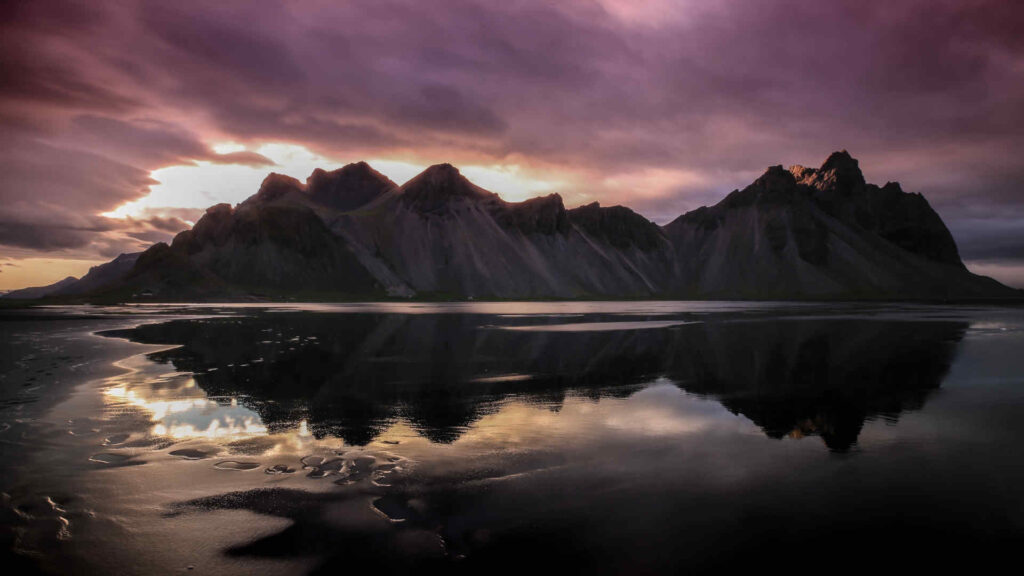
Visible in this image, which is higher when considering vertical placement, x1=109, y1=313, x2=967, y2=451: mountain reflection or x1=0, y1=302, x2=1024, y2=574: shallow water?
x1=109, y1=313, x2=967, y2=451: mountain reflection

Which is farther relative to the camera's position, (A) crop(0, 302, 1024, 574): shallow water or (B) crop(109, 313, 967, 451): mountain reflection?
(B) crop(109, 313, 967, 451): mountain reflection

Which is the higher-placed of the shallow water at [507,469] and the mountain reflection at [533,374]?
the mountain reflection at [533,374]

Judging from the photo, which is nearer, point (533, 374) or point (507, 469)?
point (507, 469)

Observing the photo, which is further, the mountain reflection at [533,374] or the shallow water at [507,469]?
the mountain reflection at [533,374]

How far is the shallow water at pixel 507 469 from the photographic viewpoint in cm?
928

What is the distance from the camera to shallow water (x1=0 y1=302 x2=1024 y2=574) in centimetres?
928

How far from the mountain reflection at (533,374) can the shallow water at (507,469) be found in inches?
9.5

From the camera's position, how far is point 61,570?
27.9 feet

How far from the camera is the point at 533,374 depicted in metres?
29.0

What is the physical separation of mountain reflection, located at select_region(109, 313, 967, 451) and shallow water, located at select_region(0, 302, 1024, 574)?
0.79 ft

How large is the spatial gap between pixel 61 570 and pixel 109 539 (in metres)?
1.11

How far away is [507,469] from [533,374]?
1549 cm

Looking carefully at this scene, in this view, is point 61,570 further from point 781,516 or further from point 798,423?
point 798,423

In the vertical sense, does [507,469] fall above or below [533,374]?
below
